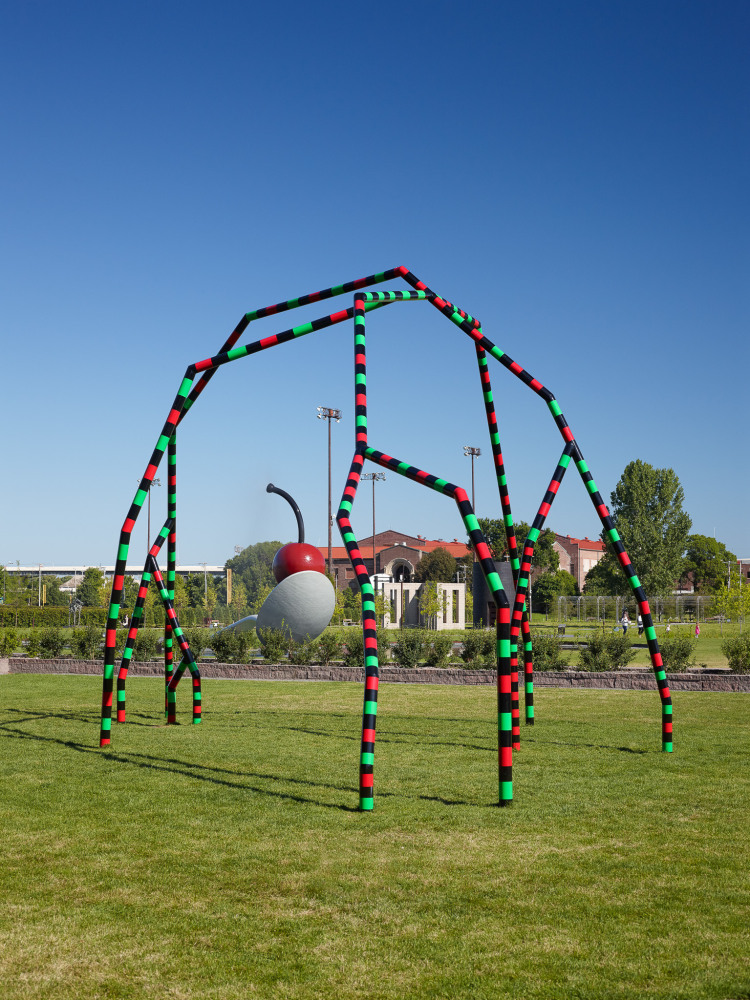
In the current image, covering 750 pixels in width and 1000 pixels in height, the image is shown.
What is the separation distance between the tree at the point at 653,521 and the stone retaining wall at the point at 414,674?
1992 inches

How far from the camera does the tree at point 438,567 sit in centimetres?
9300

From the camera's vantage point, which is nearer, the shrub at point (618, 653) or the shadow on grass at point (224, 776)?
the shadow on grass at point (224, 776)

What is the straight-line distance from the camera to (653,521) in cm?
6906

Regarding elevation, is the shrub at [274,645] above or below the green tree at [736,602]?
below

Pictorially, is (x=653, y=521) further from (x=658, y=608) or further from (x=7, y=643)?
(x=7, y=643)

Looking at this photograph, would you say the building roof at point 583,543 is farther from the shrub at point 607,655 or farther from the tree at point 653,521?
the shrub at point 607,655

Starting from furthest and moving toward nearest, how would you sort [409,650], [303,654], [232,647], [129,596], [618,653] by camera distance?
1. [129,596]
2. [232,647]
3. [303,654]
4. [409,650]
5. [618,653]

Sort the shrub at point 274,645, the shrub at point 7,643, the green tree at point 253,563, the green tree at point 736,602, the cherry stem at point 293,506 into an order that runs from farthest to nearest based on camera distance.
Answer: the green tree at point 253,563 → the green tree at point 736,602 → the cherry stem at point 293,506 → the shrub at point 7,643 → the shrub at point 274,645

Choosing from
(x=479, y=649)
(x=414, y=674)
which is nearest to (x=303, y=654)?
(x=414, y=674)

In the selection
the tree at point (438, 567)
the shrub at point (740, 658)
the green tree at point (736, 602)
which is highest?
the tree at point (438, 567)

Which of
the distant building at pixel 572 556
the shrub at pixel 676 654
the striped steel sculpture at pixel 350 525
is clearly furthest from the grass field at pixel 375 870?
the distant building at pixel 572 556

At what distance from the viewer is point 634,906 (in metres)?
4.65

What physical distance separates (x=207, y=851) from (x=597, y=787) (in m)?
3.80

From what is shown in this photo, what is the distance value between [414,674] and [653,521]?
53773mm
